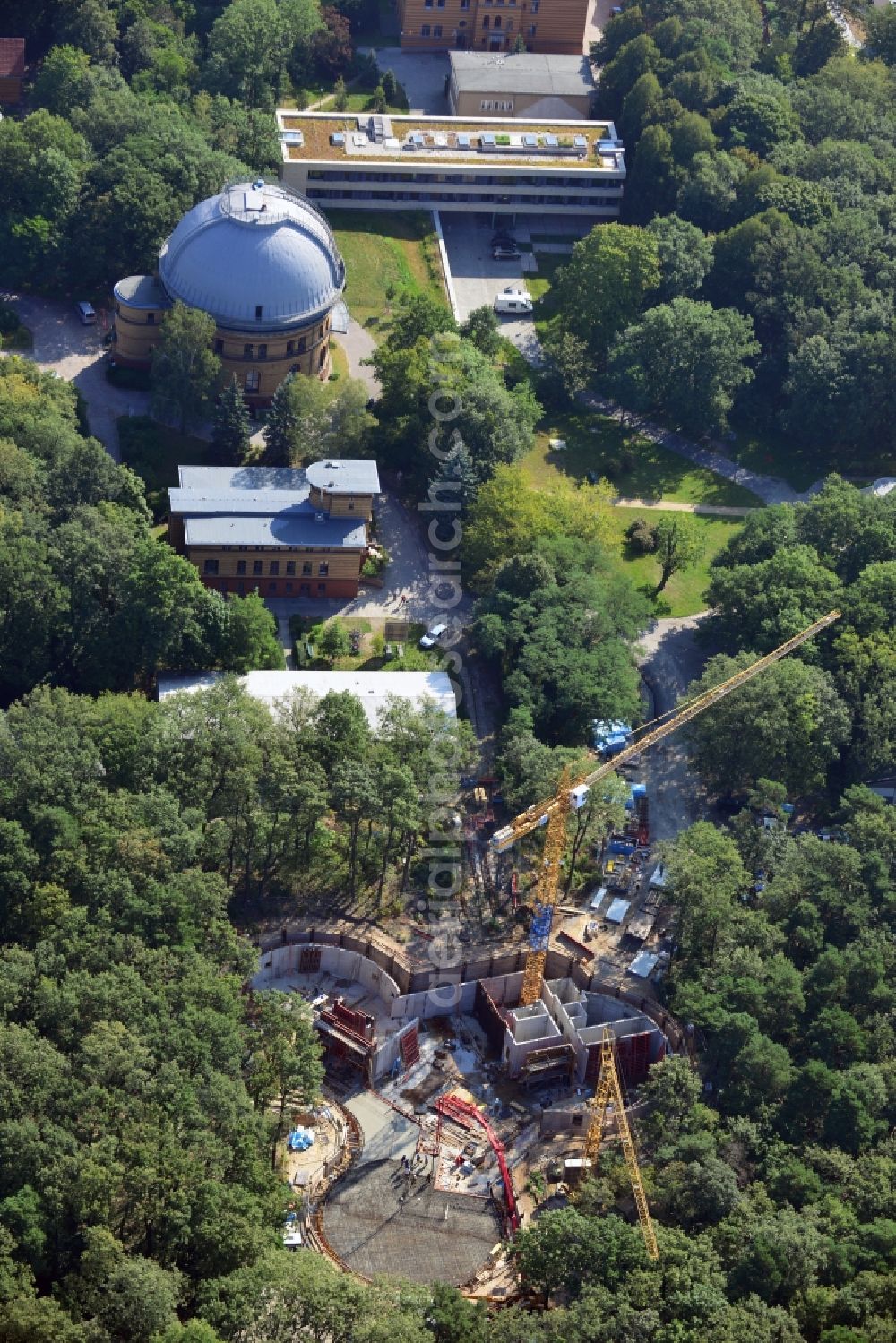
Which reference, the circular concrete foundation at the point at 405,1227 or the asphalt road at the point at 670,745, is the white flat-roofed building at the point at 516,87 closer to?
the asphalt road at the point at 670,745

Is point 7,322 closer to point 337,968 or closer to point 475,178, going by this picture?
point 475,178

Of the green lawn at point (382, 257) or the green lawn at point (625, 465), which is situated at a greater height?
the green lawn at point (382, 257)

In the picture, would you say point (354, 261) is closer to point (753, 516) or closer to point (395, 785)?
point (753, 516)

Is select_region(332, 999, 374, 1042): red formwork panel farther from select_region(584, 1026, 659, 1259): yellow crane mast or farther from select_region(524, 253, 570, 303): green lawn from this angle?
select_region(524, 253, 570, 303): green lawn

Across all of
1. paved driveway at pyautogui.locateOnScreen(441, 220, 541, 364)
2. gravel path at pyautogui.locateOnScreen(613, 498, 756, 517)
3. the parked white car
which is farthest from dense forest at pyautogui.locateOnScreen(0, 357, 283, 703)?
paved driveway at pyautogui.locateOnScreen(441, 220, 541, 364)

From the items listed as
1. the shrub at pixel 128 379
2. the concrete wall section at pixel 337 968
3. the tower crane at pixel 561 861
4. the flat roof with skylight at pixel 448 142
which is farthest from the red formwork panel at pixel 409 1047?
the flat roof with skylight at pixel 448 142

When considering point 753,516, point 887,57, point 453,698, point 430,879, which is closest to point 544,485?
point 753,516
